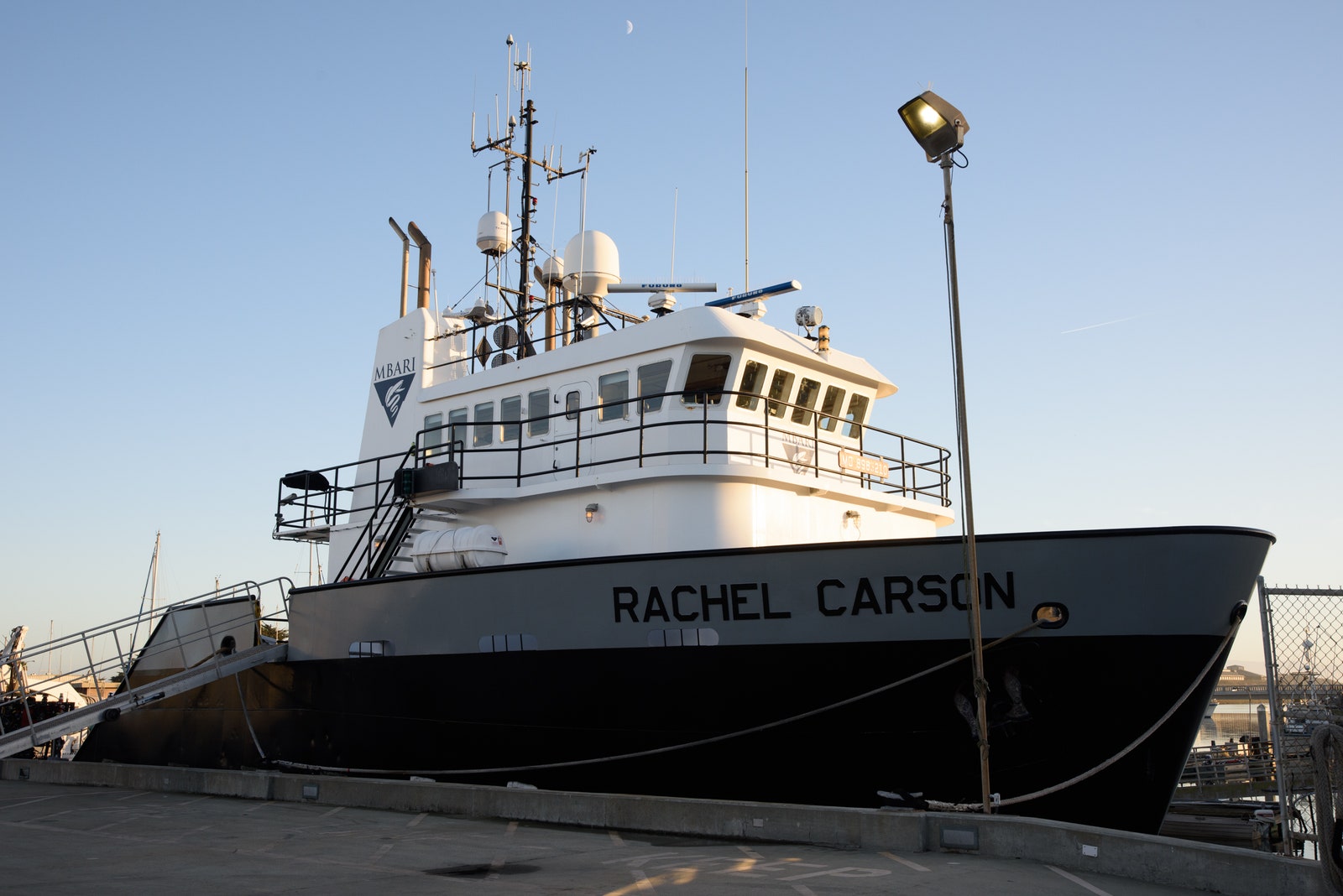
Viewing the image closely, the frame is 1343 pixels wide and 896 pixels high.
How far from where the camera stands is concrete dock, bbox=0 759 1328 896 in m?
6.47

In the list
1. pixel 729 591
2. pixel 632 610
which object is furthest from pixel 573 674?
pixel 729 591

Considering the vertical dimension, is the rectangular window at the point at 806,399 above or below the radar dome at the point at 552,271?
below

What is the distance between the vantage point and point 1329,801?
234 inches

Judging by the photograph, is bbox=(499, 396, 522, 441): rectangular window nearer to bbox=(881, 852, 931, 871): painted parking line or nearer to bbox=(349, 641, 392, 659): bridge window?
bbox=(349, 641, 392, 659): bridge window

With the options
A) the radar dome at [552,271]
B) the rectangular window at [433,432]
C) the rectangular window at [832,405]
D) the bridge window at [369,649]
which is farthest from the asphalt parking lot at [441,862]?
the radar dome at [552,271]

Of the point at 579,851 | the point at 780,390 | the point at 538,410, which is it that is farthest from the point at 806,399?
the point at 579,851

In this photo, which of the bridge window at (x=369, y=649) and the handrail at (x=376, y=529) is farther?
the handrail at (x=376, y=529)

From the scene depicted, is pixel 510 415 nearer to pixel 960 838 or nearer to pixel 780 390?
pixel 780 390

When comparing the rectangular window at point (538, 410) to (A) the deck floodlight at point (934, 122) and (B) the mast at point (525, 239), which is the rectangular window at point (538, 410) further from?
(A) the deck floodlight at point (934, 122)

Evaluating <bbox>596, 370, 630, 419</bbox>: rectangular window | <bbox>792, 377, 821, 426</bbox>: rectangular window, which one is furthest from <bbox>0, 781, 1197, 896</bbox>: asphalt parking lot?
<bbox>792, 377, 821, 426</bbox>: rectangular window

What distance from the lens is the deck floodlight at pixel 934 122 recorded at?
7.97 meters

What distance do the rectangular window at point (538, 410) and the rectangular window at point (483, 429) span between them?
663mm

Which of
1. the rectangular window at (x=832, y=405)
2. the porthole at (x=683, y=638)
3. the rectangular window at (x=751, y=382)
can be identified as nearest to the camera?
the porthole at (x=683, y=638)

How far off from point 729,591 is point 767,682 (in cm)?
89
